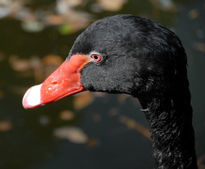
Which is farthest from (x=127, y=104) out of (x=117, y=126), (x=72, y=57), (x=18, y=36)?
(x=72, y=57)

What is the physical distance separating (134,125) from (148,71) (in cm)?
215

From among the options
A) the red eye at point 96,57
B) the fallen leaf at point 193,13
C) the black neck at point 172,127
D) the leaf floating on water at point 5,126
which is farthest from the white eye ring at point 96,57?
the fallen leaf at point 193,13

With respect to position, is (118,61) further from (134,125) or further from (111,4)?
(111,4)

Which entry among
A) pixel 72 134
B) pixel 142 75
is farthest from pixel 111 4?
pixel 142 75

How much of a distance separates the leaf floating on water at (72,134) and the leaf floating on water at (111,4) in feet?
6.53

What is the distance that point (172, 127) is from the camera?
251cm

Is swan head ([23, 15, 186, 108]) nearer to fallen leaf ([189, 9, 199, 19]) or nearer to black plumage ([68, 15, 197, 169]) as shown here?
black plumage ([68, 15, 197, 169])

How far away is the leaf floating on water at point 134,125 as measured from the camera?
425cm

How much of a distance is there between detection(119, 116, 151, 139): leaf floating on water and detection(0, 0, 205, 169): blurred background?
1 cm

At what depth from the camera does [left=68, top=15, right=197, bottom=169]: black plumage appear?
221 cm

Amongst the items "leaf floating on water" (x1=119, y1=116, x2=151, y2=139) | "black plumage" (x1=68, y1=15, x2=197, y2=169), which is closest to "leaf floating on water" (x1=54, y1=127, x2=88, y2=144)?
"leaf floating on water" (x1=119, y1=116, x2=151, y2=139)

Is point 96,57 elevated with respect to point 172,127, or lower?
elevated

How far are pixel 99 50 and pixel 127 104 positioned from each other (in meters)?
2.26

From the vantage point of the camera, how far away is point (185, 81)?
234 cm
